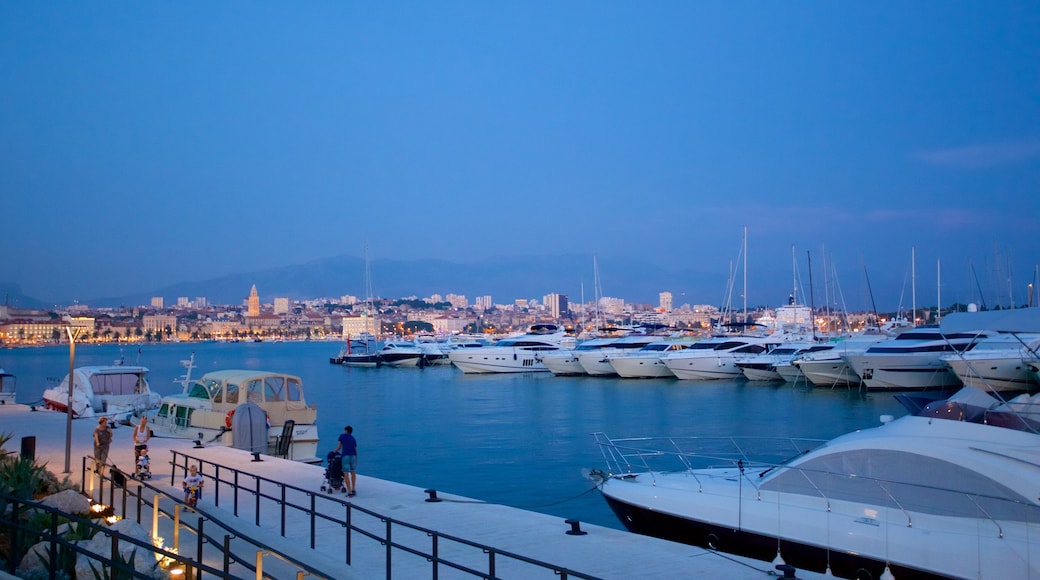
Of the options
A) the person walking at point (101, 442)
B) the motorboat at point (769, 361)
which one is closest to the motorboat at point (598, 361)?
the motorboat at point (769, 361)

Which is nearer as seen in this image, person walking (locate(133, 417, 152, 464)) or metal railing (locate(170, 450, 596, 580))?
metal railing (locate(170, 450, 596, 580))

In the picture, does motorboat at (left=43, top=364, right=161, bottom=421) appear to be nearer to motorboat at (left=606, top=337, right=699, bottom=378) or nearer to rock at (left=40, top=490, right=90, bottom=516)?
rock at (left=40, top=490, right=90, bottom=516)

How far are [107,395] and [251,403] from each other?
16.0m

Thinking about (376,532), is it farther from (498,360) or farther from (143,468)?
(498,360)

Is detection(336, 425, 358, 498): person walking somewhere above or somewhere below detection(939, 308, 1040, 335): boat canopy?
below

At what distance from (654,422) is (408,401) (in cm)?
2110

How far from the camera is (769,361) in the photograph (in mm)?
61625

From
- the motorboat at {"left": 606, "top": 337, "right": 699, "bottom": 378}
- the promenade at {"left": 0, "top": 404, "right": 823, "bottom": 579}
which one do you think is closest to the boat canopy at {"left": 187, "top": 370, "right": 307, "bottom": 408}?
→ the promenade at {"left": 0, "top": 404, "right": 823, "bottom": 579}

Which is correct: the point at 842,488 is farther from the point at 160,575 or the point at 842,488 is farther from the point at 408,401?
the point at 408,401

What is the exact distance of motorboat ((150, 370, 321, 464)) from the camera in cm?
2450

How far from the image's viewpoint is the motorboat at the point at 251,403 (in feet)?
80.4

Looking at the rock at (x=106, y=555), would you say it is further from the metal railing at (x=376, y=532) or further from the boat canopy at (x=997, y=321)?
the boat canopy at (x=997, y=321)

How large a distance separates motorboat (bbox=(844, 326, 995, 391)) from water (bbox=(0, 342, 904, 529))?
2023mm

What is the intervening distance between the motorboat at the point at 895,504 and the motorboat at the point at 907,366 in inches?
1596
